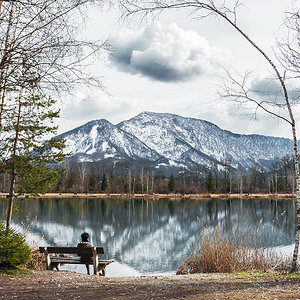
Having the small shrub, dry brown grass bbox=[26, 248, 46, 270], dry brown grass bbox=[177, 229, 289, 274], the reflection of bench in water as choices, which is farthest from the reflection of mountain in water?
the small shrub

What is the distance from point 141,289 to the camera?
5844 millimetres

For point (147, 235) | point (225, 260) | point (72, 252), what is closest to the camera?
point (72, 252)

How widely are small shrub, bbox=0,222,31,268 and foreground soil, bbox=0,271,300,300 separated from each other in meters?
0.41

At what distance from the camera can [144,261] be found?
51.5ft

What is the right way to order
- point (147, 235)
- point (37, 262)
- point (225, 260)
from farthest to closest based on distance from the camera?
point (147, 235) → point (37, 262) → point (225, 260)

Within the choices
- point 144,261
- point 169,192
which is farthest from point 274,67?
point 169,192

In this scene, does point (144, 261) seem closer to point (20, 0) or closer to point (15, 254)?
point (15, 254)

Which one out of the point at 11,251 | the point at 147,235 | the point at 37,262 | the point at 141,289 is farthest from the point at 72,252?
the point at 147,235

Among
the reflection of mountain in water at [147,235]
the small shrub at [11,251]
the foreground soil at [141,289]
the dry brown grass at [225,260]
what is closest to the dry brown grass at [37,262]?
the reflection of mountain in water at [147,235]

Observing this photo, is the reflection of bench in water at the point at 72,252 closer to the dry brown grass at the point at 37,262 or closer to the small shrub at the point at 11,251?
the small shrub at the point at 11,251

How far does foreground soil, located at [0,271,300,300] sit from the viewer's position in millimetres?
5238

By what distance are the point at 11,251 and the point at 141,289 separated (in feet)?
9.94

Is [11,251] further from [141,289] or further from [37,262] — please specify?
[37,262]

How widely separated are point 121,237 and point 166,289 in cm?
1682
